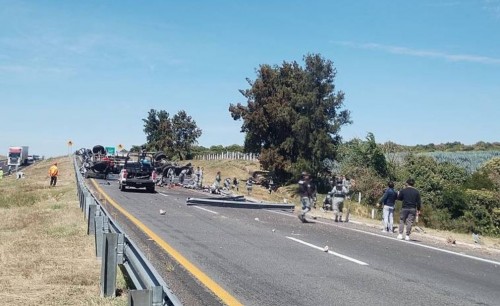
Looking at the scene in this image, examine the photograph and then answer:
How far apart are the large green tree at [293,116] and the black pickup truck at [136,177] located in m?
21.6

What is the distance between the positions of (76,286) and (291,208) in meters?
21.1

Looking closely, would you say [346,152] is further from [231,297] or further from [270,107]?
[231,297]

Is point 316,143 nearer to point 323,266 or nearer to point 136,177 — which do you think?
point 136,177

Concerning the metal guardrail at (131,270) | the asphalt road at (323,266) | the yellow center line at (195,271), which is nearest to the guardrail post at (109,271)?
the metal guardrail at (131,270)

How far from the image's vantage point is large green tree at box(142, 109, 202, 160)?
83.3 metres

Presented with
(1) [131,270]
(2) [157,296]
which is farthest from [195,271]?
(2) [157,296]

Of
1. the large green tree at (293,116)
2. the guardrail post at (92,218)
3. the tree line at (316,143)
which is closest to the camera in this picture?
the guardrail post at (92,218)

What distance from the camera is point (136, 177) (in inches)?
1399

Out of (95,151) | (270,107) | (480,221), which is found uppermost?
(270,107)

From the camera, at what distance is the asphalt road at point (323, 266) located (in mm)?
8477

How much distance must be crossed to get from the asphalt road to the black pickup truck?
16426 mm

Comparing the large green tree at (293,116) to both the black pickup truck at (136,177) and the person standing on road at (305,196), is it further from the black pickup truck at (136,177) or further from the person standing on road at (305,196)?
the person standing on road at (305,196)

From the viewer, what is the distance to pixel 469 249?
1656 centimetres

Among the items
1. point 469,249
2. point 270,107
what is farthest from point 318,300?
point 270,107
